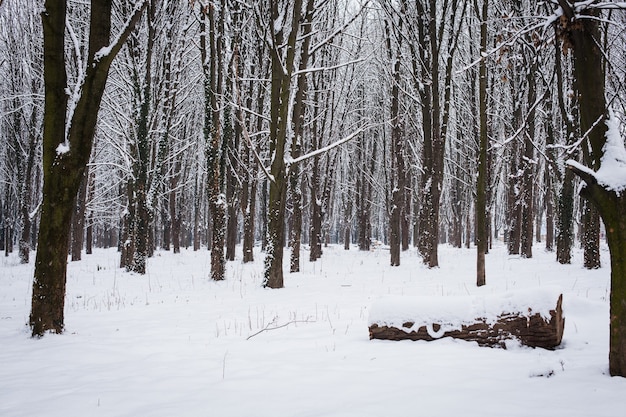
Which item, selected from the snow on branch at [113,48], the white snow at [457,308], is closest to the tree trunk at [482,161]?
the white snow at [457,308]

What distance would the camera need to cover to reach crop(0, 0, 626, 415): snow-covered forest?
12.4ft

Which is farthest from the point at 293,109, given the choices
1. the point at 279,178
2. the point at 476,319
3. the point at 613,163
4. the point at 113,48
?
the point at 613,163

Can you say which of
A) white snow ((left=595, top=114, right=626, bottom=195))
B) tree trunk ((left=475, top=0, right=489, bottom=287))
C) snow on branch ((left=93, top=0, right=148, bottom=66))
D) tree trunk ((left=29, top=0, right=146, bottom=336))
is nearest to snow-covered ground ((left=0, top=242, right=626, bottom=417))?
tree trunk ((left=29, top=0, right=146, bottom=336))

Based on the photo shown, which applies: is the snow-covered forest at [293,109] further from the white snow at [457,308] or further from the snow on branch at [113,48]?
the white snow at [457,308]

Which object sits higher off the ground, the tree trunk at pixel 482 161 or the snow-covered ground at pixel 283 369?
the tree trunk at pixel 482 161

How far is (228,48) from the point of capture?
11.8 meters

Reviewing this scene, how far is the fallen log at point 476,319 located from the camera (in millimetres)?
3768

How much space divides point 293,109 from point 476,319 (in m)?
8.87

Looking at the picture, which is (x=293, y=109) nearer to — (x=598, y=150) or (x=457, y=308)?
(x=457, y=308)

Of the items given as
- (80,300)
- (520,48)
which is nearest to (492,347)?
(80,300)

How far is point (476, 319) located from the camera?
13.2ft

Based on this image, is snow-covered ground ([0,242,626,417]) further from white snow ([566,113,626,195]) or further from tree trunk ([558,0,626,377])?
white snow ([566,113,626,195])

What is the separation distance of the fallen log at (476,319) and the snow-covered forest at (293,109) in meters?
0.77

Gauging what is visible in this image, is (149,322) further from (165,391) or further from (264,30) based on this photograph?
(264,30)
